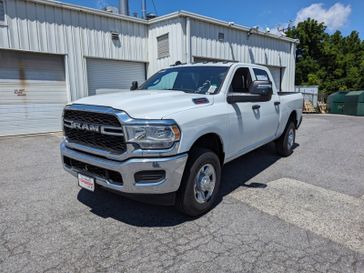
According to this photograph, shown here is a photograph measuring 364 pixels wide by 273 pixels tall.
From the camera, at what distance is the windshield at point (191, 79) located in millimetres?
4270

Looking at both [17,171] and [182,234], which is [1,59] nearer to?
[17,171]

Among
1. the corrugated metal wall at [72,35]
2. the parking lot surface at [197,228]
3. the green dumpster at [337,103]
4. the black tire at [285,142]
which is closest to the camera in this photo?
the parking lot surface at [197,228]

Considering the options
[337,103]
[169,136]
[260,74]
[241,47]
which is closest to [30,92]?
[260,74]

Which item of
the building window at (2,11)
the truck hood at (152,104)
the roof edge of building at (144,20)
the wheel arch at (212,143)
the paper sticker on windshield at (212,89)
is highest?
the roof edge of building at (144,20)

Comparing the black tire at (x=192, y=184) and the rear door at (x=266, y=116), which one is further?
the rear door at (x=266, y=116)

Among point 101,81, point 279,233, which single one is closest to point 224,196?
point 279,233

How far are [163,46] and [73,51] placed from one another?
12.1 ft

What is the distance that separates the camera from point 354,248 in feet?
9.77

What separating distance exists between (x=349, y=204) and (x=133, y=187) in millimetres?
3106

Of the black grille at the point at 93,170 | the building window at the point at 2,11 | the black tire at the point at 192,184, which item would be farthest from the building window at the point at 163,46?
the black tire at the point at 192,184

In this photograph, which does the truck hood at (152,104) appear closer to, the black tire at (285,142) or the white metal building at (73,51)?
the black tire at (285,142)

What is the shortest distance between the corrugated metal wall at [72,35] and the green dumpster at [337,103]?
1456 cm

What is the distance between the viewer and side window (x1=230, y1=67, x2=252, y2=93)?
15.0 feet

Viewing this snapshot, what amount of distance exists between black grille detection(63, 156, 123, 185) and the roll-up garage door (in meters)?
8.02
